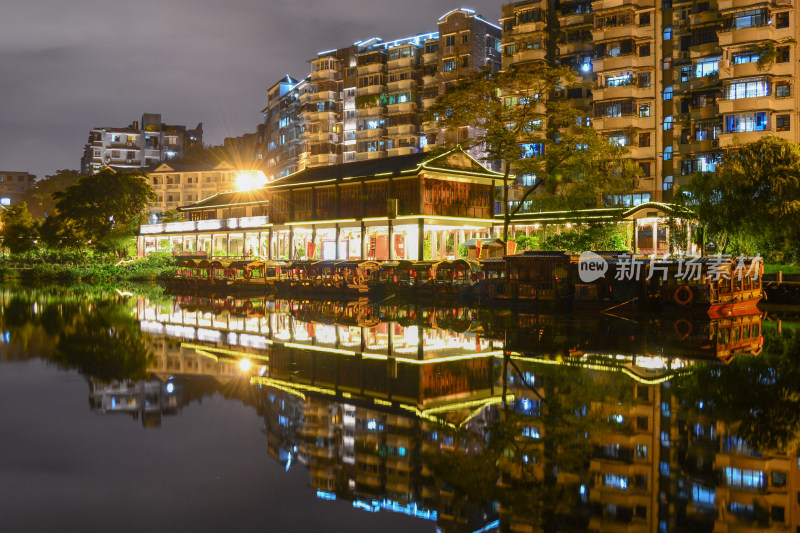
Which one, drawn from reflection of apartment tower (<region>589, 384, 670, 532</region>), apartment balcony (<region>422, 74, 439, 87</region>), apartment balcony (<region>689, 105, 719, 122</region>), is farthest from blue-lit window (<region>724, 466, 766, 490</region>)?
apartment balcony (<region>422, 74, 439, 87</region>)

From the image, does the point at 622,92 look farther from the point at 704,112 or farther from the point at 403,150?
the point at 403,150

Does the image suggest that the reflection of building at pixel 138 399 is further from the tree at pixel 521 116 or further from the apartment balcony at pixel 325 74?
the apartment balcony at pixel 325 74

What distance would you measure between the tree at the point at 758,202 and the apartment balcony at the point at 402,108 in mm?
52135

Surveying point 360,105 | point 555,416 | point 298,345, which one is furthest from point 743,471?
point 360,105

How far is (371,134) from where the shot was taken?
9250cm

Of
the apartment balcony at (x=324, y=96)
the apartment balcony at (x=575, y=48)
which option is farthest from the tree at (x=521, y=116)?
the apartment balcony at (x=324, y=96)

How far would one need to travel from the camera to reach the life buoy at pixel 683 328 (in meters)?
22.1

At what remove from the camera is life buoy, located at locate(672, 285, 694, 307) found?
96.0ft

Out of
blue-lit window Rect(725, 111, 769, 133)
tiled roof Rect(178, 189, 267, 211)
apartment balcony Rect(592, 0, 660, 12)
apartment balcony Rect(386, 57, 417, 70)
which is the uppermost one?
apartment balcony Rect(386, 57, 417, 70)

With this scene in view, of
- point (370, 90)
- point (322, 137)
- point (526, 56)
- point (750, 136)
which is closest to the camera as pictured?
point (750, 136)

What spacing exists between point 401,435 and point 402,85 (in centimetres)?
8244

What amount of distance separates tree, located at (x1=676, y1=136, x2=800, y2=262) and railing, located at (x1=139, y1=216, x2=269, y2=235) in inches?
1411

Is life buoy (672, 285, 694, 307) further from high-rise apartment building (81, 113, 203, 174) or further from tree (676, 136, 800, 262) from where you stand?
high-rise apartment building (81, 113, 203, 174)

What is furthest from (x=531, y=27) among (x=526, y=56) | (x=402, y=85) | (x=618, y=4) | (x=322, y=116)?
(x=322, y=116)
